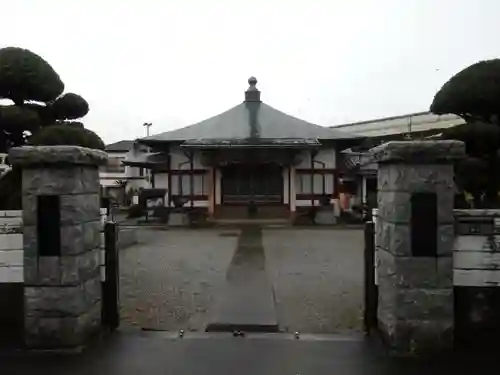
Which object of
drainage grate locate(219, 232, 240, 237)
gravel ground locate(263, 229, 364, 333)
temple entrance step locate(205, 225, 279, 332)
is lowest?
drainage grate locate(219, 232, 240, 237)

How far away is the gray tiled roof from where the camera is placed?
73.0ft

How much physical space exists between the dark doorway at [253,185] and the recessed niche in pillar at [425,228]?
17.6 meters

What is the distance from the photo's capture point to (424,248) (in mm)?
4406

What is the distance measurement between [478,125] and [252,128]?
16.7 metres

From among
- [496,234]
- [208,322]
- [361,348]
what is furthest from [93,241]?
[496,234]

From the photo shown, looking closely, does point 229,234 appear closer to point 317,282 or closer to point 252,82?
point 317,282

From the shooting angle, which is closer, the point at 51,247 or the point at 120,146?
the point at 51,247

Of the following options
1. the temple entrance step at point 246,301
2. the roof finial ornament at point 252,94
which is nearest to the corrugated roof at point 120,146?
the roof finial ornament at point 252,94

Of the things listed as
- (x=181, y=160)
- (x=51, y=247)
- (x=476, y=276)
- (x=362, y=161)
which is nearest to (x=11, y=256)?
(x=51, y=247)

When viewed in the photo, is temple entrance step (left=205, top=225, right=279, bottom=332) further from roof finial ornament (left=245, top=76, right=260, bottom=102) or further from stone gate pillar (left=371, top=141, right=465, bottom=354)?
roof finial ornament (left=245, top=76, right=260, bottom=102)

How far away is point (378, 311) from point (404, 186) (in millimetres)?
1316

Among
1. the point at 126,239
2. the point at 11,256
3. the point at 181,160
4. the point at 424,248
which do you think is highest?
the point at 181,160

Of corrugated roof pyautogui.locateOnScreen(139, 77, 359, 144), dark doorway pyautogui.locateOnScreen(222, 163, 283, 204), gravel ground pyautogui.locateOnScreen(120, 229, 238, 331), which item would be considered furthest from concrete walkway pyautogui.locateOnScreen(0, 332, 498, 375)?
dark doorway pyautogui.locateOnScreen(222, 163, 283, 204)

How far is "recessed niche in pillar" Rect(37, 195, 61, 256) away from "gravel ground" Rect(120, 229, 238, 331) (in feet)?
4.59
